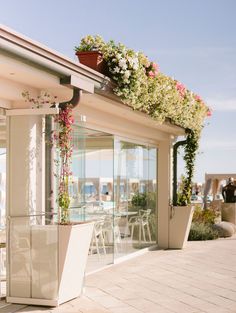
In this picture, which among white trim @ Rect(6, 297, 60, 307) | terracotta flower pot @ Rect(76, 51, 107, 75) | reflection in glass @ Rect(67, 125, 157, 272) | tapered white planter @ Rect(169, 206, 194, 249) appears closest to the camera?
white trim @ Rect(6, 297, 60, 307)

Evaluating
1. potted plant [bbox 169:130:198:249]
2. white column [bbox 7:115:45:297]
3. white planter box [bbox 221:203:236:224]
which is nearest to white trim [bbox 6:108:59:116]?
white column [bbox 7:115:45:297]

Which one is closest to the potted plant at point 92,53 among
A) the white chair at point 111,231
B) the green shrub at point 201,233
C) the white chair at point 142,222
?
the white chair at point 111,231

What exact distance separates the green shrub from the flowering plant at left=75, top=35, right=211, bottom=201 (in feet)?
13.6

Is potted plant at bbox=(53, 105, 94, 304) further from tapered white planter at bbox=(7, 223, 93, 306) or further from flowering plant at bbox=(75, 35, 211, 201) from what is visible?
flowering plant at bbox=(75, 35, 211, 201)

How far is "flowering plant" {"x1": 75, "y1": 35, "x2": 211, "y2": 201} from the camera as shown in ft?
29.0

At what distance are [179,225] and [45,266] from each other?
6586 millimetres

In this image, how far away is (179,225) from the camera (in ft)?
44.7

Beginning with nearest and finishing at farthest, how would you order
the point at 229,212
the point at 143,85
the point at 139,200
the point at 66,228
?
the point at 66,228 < the point at 143,85 < the point at 139,200 < the point at 229,212

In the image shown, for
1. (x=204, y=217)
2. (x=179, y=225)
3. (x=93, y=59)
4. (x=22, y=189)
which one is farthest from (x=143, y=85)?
(x=204, y=217)

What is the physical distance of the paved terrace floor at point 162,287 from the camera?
7.43 metres

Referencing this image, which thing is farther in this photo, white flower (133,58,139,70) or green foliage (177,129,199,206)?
green foliage (177,129,199,206)

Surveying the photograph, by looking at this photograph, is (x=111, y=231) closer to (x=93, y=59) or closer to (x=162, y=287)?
(x=162, y=287)

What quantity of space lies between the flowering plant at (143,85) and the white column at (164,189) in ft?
5.44

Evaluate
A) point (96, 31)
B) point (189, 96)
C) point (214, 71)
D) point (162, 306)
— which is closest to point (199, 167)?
point (189, 96)
